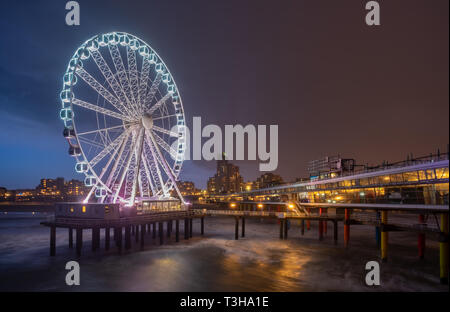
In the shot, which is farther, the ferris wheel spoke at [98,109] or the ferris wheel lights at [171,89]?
the ferris wheel lights at [171,89]

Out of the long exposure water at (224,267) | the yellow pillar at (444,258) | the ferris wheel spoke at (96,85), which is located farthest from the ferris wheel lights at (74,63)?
the yellow pillar at (444,258)

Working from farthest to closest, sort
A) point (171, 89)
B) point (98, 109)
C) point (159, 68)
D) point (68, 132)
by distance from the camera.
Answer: point (171, 89), point (159, 68), point (98, 109), point (68, 132)

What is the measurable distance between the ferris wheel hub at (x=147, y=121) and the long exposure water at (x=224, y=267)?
15984 mm

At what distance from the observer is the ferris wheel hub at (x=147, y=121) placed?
4203 centimetres

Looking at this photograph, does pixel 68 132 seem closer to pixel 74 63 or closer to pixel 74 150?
pixel 74 150

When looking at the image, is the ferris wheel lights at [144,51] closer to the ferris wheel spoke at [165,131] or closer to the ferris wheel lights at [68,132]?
the ferris wheel spoke at [165,131]

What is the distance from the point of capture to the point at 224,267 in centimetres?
3058

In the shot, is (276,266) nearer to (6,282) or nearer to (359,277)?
(359,277)

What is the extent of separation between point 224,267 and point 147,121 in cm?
2199

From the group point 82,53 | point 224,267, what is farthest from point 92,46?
point 224,267

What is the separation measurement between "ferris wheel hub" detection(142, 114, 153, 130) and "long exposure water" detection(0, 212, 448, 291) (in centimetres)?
1598

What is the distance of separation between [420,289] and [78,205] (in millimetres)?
35266
